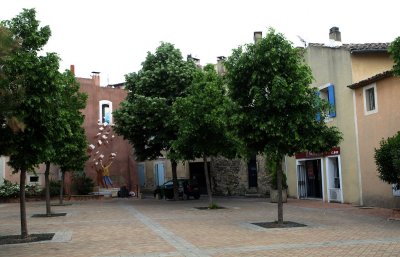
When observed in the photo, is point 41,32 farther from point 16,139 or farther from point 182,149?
point 182,149

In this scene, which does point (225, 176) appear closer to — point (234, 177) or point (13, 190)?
point (234, 177)

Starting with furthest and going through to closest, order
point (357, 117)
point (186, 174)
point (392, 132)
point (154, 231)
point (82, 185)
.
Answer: point (186, 174)
point (82, 185)
point (357, 117)
point (392, 132)
point (154, 231)

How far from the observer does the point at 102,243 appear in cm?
1130

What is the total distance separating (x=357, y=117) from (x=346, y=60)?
268 cm

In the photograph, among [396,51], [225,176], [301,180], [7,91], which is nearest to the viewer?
[7,91]

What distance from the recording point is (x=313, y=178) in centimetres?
2548

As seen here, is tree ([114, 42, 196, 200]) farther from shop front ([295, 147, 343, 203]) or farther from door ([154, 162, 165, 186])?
door ([154, 162, 165, 186])

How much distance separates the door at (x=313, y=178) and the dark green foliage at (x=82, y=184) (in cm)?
1596

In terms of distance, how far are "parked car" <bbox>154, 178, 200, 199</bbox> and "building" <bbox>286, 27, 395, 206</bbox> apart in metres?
8.41

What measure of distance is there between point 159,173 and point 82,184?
730 centimetres

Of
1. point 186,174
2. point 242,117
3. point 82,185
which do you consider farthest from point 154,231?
point 186,174

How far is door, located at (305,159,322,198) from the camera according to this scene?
24.9 meters

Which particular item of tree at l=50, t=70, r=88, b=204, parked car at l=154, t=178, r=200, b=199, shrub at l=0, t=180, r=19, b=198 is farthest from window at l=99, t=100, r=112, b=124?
tree at l=50, t=70, r=88, b=204

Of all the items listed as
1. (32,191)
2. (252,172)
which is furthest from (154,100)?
(32,191)
